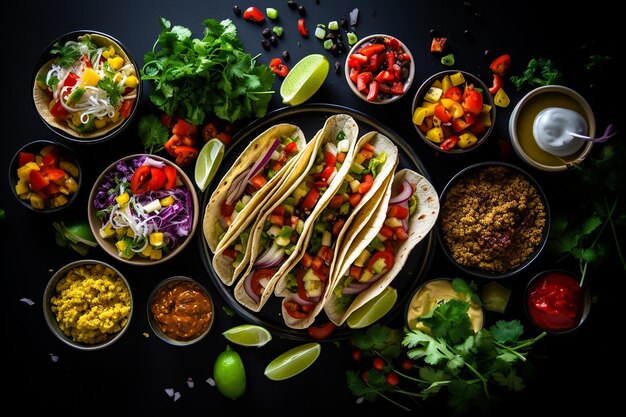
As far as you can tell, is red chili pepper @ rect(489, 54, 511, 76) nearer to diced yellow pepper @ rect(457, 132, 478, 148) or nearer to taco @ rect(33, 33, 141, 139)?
diced yellow pepper @ rect(457, 132, 478, 148)

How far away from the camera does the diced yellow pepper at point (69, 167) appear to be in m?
3.88

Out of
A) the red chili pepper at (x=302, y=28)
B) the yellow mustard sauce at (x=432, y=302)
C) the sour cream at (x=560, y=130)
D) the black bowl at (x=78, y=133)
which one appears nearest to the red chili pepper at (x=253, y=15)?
the red chili pepper at (x=302, y=28)

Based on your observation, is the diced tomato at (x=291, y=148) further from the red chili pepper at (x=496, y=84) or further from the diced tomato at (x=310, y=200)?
the red chili pepper at (x=496, y=84)

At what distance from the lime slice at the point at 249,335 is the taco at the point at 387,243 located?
514 mm

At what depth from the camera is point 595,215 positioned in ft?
12.0

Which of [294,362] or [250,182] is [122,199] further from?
[294,362]

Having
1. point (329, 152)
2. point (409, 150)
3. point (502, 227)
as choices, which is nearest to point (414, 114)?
point (409, 150)

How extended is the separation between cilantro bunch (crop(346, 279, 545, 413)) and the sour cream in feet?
3.93

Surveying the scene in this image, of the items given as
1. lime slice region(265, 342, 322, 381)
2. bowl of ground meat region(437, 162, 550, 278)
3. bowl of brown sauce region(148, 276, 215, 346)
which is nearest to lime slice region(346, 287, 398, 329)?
lime slice region(265, 342, 322, 381)

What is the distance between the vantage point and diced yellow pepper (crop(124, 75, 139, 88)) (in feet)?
12.2

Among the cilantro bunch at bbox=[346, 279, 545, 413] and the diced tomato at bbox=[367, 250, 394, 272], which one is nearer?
the cilantro bunch at bbox=[346, 279, 545, 413]

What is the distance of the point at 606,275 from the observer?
3965mm

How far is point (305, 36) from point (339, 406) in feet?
9.65

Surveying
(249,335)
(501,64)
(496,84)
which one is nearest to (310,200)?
(249,335)
